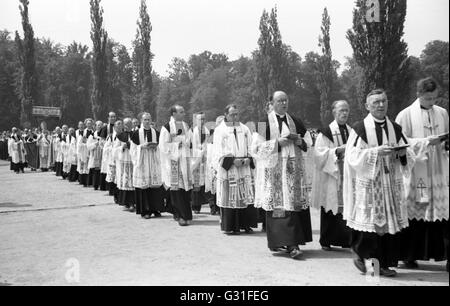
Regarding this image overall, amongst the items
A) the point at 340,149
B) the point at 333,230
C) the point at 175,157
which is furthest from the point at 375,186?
the point at 175,157

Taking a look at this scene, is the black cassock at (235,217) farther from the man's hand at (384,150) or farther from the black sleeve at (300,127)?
the man's hand at (384,150)

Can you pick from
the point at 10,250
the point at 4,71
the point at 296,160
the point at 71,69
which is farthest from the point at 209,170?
the point at 71,69

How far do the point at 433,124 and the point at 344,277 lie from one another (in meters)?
2.19

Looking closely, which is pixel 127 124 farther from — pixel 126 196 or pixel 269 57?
pixel 269 57

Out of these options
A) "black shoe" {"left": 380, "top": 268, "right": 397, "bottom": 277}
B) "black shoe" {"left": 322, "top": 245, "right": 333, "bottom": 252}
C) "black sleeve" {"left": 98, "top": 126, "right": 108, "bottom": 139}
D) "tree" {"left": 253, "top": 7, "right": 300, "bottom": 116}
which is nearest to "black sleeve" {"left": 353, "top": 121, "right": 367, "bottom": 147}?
"black shoe" {"left": 380, "top": 268, "right": 397, "bottom": 277}

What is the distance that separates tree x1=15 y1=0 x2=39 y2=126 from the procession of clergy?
24932 mm

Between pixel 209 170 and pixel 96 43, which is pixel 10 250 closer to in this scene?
pixel 209 170

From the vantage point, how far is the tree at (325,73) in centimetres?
5288

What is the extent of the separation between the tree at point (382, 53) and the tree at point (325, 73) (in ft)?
81.7

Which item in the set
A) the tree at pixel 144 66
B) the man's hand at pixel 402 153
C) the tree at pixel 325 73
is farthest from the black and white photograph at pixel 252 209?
the tree at pixel 325 73

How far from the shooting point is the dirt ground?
206 inches

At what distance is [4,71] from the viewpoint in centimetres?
4650

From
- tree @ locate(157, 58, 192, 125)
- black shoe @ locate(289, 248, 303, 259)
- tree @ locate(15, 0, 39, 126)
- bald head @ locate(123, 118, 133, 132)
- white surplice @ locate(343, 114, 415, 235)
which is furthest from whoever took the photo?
tree @ locate(157, 58, 192, 125)

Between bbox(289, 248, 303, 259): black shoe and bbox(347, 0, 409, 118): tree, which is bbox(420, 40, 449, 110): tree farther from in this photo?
bbox(289, 248, 303, 259): black shoe
